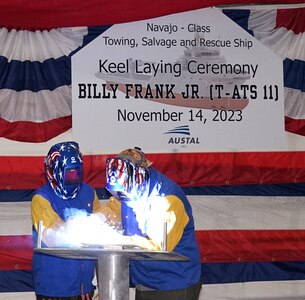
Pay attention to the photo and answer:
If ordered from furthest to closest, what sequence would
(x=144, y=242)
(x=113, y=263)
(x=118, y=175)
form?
1. (x=118, y=175)
2. (x=144, y=242)
3. (x=113, y=263)

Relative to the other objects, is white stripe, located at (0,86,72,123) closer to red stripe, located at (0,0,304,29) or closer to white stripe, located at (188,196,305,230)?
red stripe, located at (0,0,304,29)

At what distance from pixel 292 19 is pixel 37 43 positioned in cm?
161

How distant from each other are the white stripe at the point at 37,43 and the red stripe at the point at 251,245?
54.7 inches

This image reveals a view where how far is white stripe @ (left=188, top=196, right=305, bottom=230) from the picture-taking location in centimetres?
453

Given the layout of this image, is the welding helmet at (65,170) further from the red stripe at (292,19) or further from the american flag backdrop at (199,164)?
the red stripe at (292,19)

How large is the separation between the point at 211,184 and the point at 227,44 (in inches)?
34.8

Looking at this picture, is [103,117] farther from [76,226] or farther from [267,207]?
[76,226]

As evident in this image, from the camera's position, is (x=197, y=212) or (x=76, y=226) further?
(x=197, y=212)

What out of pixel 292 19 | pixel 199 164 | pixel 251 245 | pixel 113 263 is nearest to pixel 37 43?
pixel 199 164

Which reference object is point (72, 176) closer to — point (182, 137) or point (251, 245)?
point (182, 137)

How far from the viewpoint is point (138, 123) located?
4441 mm

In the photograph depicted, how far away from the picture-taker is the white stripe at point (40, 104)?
14.2 feet

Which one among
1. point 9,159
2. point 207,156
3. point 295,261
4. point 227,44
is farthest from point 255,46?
point 9,159

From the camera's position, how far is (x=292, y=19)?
4.66m
